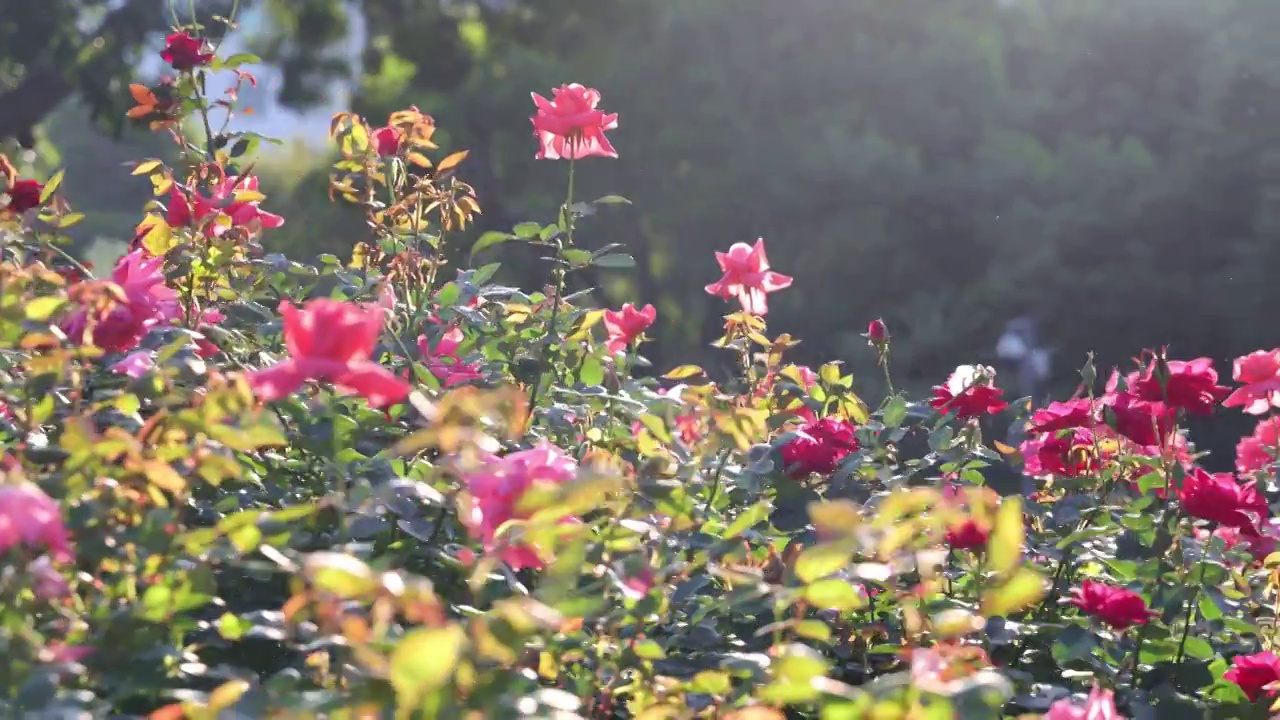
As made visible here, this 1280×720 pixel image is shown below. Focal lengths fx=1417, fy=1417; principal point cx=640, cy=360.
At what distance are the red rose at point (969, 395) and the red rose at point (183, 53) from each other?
131 centimetres

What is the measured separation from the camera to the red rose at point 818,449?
6.14ft

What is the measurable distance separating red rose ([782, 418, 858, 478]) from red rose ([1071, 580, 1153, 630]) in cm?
39

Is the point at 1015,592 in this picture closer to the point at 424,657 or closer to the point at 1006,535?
the point at 1006,535

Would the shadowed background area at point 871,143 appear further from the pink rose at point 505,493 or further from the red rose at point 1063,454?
the pink rose at point 505,493

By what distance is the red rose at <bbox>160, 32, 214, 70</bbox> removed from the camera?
7.57ft

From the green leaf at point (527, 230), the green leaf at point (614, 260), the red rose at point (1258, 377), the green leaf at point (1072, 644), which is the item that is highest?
the green leaf at point (527, 230)

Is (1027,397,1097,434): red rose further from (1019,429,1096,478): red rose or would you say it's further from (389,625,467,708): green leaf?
(389,625,467,708): green leaf

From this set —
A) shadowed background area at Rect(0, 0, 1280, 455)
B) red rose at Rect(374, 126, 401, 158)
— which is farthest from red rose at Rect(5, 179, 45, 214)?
shadowed background area at Rect(0, 0, 1280, 455)

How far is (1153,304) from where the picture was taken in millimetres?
11062

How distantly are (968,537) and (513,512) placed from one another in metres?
0.80

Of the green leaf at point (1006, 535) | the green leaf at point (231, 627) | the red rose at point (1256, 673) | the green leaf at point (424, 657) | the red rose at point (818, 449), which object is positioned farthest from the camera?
the red rose at point (818, 449)

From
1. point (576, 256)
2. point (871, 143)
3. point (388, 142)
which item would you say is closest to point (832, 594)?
point (576, 256)

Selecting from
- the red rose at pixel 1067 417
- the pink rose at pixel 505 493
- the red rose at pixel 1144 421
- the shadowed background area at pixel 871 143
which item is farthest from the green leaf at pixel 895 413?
the shadowed background area at pixel 871 143

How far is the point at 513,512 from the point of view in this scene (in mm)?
1116
